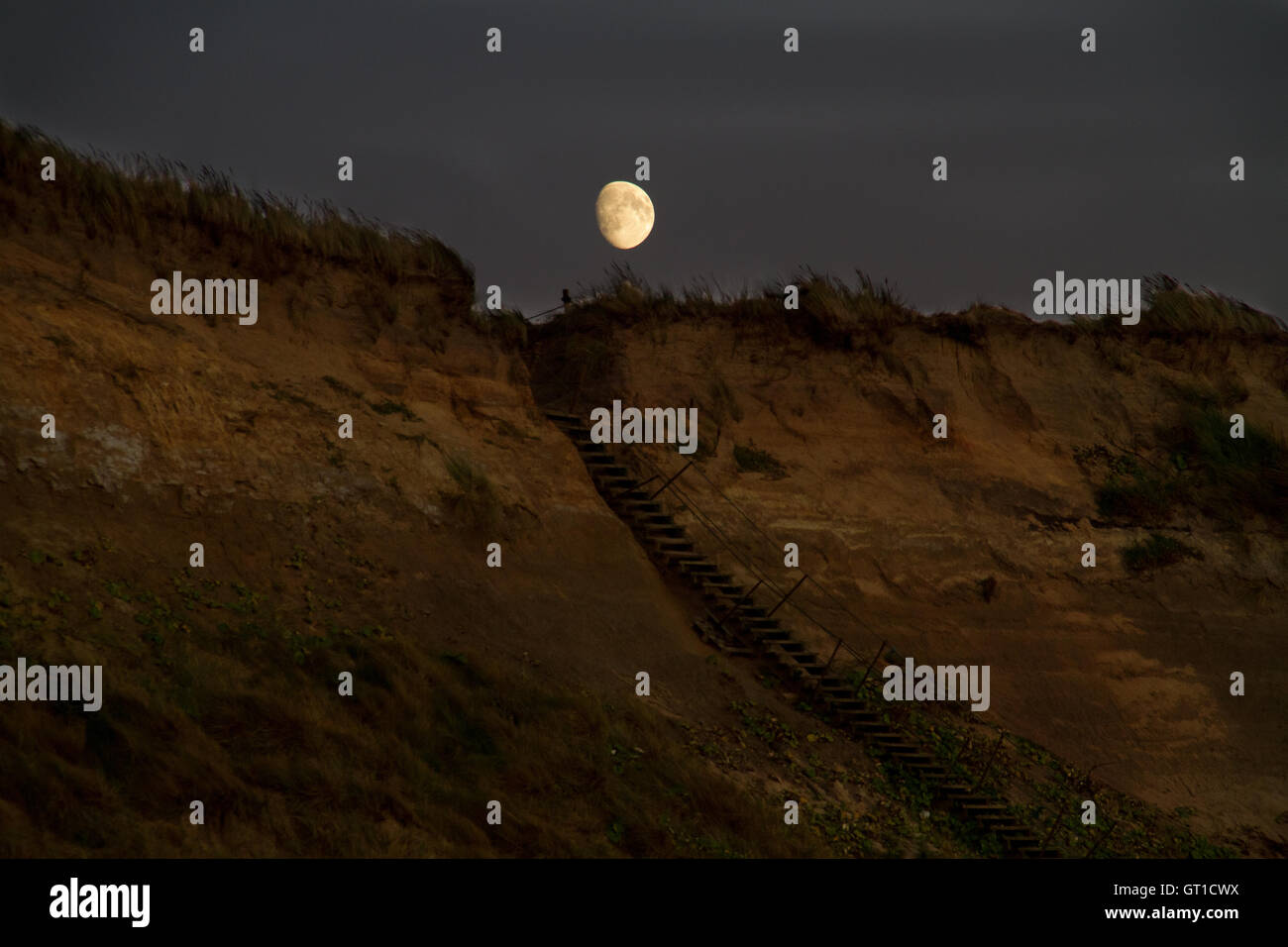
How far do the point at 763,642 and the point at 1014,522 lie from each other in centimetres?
700

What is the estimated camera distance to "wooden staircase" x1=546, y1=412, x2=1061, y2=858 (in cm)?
1988

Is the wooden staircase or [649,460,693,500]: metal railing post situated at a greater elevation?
[649,460,693,500]: metal railing post

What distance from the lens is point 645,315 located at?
2636 centimetres

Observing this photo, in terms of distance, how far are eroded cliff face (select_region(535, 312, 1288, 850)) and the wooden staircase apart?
4.19ft

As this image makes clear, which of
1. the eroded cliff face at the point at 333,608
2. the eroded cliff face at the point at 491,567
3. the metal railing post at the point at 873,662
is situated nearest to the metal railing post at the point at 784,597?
the eroded cliff face at the point at 491,567

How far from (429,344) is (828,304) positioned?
8.47 m

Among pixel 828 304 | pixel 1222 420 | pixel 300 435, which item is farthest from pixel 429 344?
pixel 1222 420

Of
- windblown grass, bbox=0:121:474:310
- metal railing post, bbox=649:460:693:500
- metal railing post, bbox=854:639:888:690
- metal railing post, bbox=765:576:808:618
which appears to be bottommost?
metal railing post, bbox=854:639:888:690

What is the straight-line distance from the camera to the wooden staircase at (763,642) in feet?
Answer: 65.2

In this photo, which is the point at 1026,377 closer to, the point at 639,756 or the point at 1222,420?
the point at 1222,420

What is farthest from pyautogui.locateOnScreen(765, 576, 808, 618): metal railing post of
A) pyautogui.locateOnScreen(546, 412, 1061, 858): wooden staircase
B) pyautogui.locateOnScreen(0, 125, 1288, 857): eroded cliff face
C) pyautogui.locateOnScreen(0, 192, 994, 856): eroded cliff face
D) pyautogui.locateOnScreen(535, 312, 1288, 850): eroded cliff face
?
pyautogui.locateOnScreen(0, 192, 994, 856): eroded cliff face

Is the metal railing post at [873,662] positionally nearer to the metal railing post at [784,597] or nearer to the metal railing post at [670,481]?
the metal railing post at [784,597]

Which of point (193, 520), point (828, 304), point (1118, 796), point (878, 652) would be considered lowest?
point (1118, 796)

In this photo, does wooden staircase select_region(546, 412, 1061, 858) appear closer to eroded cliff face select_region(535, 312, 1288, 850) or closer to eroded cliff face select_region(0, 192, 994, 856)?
eroded cliff face select_region(0, 192, 994, 856)
